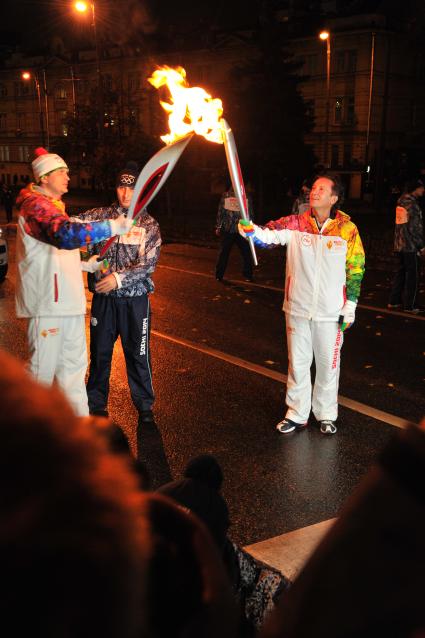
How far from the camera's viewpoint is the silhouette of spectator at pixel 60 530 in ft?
2.50

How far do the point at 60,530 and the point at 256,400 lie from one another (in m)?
5.45

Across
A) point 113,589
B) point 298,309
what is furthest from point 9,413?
point 298,309

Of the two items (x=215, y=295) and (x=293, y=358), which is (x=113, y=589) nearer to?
(x=293, y=358)

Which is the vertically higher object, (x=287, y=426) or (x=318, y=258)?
(x=318, y=258)

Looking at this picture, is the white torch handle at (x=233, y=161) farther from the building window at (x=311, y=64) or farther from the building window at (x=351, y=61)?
the building window at (x=311, y=64)

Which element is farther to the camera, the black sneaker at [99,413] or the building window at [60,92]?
the building window at [60,92]

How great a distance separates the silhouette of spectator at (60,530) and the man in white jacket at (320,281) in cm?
428

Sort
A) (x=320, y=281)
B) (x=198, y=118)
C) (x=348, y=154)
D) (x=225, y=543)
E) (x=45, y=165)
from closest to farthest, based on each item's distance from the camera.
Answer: (x=225, y=543) → (x=45, y=165) → (x=198, y=118) → (x=320, y=281) → (x=348, y=154)

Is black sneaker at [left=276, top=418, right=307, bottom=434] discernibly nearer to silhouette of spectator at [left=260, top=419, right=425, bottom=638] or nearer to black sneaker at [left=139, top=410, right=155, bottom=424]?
black sneaker at [left=139, top=410, right=155, bottom=424]

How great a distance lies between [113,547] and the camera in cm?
82

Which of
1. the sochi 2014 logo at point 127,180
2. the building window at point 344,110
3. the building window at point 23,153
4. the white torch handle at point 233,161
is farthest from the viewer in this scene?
the building window at point 23,153

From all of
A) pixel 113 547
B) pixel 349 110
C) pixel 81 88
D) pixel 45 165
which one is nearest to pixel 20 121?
pixel 81 88

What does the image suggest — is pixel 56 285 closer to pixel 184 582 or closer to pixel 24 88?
pixel 184 582

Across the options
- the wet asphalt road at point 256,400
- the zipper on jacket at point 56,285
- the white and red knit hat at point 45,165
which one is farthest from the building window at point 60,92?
the zipper on jacket at point 56,285
